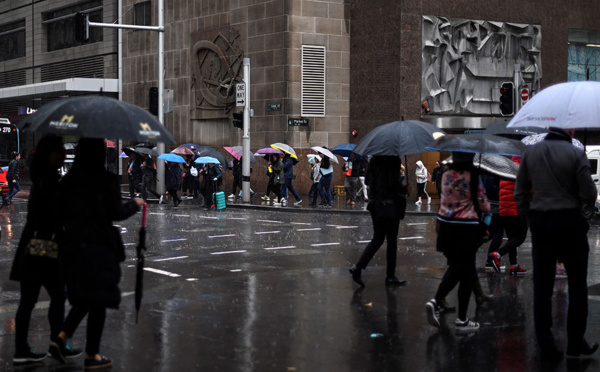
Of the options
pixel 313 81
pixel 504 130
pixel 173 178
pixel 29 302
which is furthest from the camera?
pixel 313 81

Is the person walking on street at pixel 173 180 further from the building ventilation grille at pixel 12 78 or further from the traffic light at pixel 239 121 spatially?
the building ventilation grille at pixel 12 78

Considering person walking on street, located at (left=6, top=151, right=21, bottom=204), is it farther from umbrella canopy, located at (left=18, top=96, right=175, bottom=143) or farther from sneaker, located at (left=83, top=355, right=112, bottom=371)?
sneaker, located at (left=83, top=355, right=112, bottom=371)

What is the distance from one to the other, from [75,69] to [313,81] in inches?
746

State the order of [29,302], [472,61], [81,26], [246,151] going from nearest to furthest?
[29,302] < [81,26] < [246,151] < [472,61]

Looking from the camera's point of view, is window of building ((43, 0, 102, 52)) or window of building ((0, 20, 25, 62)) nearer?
window of building ((43, 0, 102, 52))

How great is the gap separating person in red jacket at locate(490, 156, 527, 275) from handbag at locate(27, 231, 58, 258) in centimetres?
665

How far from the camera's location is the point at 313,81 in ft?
114

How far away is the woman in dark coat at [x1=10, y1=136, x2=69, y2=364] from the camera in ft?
22.2

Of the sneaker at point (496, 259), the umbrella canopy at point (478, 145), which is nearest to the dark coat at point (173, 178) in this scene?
the sneaker at point (496, 259)

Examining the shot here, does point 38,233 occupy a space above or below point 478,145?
below

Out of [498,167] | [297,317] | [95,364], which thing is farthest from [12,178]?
[95,364]

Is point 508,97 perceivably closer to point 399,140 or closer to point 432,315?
point 399,140

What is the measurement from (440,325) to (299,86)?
2652cm

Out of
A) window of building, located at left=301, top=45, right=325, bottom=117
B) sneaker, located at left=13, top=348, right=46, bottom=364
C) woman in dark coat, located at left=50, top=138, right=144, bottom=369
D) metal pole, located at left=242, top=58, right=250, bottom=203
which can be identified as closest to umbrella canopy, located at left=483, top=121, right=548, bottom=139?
woman in dark coat, located at left=50, top=138, right=144, bottom=369
